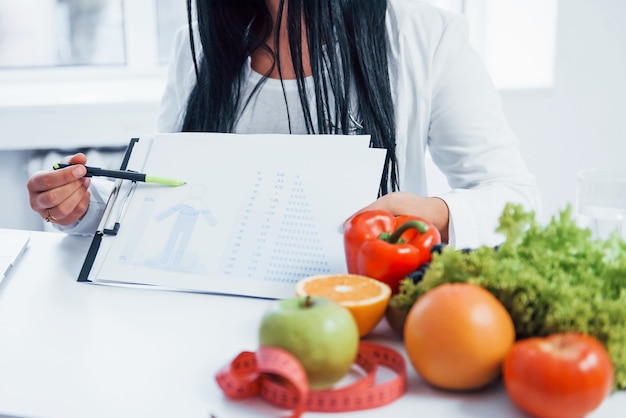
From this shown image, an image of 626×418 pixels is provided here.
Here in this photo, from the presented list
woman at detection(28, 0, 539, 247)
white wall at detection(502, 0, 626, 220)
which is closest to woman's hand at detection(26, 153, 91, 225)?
woman at detection(28, 0, 539, 247)

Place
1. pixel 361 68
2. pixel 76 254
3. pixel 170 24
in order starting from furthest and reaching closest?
pixel 170 24 → pixel 361 68 → pixel 76 254

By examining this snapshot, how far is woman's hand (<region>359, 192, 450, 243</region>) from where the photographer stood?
40.3 inches

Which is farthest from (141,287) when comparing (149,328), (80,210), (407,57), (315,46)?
(407,57)

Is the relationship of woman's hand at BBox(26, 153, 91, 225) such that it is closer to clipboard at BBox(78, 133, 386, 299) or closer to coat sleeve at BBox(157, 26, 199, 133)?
clipboard at BBox(78, 133, 386, 299)

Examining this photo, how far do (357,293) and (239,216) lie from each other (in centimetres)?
29

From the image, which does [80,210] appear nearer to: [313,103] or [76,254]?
[76,254]

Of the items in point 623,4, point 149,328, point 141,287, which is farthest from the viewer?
point 623,4

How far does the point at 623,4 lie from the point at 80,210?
5.75ft

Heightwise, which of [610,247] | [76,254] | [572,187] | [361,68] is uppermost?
[361,68]

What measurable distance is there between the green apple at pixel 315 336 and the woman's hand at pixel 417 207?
32 centimetres

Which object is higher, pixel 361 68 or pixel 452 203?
pixel 361 68

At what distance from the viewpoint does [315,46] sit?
1.36 meters

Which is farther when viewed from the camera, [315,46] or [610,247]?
[315,46]

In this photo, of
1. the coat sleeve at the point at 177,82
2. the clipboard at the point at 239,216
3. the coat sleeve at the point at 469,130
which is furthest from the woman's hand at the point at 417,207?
the coat sleeve at the point at 177,82
